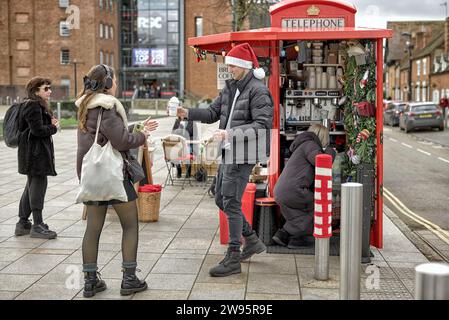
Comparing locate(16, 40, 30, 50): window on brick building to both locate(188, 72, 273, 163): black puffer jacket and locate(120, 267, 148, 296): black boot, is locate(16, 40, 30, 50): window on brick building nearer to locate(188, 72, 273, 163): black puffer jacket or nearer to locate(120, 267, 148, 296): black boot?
locate(188, 72, 273, 163): black puffer jacket

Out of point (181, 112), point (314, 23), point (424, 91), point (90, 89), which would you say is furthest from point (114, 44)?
point (90, 89)

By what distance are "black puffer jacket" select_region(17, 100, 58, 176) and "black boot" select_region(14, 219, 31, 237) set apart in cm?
71

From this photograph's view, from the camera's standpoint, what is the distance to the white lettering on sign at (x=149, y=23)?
75438 mm

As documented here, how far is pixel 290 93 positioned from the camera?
29.3ft

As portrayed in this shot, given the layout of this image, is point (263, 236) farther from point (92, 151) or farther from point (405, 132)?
point (405, 132)

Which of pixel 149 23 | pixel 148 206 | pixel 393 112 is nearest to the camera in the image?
pixel 148 206

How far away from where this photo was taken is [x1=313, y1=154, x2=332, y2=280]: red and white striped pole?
20.2 feet

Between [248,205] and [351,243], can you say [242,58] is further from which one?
[351,243]

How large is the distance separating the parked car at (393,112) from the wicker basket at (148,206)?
113 ft

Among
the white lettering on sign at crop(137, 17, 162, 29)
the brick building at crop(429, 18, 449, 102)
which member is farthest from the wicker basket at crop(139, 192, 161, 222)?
the white lettering on sign at crop(137, 17, 162, 29)

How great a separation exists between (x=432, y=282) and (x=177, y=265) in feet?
12.6

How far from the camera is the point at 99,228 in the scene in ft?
18.5

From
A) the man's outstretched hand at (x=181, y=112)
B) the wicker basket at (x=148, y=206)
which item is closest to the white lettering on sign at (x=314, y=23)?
the man's outstretched hand at (x=181, y=112)

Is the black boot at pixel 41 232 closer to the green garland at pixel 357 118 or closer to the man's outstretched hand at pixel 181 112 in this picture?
the man's outstretched hand at pixel 181 112
